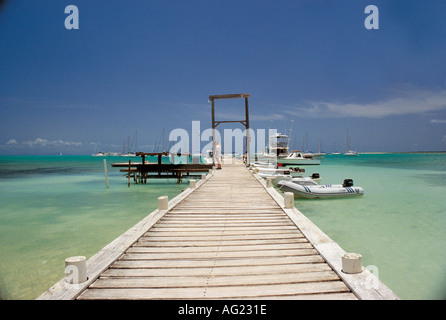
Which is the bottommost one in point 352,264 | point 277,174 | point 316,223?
point 316,223

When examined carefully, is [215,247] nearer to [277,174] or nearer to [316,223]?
[316,223]

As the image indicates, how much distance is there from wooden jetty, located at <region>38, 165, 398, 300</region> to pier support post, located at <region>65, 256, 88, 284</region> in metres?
0.08

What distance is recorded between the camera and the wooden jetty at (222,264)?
352 centimetres

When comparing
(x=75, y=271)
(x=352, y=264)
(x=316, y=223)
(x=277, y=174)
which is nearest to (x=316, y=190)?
(x=277, y=174)

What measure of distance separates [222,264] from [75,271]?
2.18 m

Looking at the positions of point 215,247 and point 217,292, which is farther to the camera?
point 215,247

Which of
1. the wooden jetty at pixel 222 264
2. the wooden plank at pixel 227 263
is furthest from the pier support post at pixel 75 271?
the wooden plank at pixel 227 263

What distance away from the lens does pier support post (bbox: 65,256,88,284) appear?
3.63 m

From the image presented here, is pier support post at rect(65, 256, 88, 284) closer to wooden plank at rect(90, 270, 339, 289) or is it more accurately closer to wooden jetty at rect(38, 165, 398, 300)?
wooden jetty at rect(38, 165, 398, 300)

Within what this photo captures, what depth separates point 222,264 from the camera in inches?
173

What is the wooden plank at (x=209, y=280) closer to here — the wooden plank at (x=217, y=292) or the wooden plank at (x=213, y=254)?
the wooden plank at (x=217, y=292)

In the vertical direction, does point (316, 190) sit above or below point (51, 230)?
above
